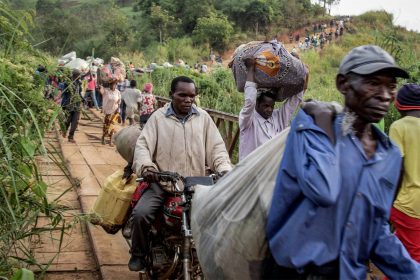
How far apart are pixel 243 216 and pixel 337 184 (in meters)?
0.44

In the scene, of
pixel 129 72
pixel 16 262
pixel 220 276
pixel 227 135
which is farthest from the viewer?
pixel 129 72

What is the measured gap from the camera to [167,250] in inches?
185

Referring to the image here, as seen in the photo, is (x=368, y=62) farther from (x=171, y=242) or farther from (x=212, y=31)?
(x=212, y=31)

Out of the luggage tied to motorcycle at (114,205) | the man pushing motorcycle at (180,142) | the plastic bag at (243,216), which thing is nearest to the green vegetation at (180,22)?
the luggage tied to motorcycle at (114,205)

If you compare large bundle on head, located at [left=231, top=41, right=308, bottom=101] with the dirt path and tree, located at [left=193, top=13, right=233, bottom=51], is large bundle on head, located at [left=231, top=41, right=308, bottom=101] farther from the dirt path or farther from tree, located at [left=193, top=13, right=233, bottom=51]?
tree, located at [left=193, top=13, right=233, bottom=51]

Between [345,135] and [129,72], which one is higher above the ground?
[345,135]

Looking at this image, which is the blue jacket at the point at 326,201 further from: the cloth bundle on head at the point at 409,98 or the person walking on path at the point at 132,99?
the person walking on path at the point at 132,99

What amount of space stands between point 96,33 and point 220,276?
4705 centimetres

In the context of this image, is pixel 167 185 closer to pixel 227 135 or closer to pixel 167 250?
pixel 167 250

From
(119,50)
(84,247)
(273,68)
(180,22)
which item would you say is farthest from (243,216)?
(180,22)

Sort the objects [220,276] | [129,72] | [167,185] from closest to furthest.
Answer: [220,276], [167,185], [129,72]

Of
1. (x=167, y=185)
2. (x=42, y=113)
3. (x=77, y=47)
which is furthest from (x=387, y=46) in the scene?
(x=77, y=47)

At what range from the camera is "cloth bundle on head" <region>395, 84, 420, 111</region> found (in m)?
4.57

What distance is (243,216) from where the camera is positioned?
232 cm
